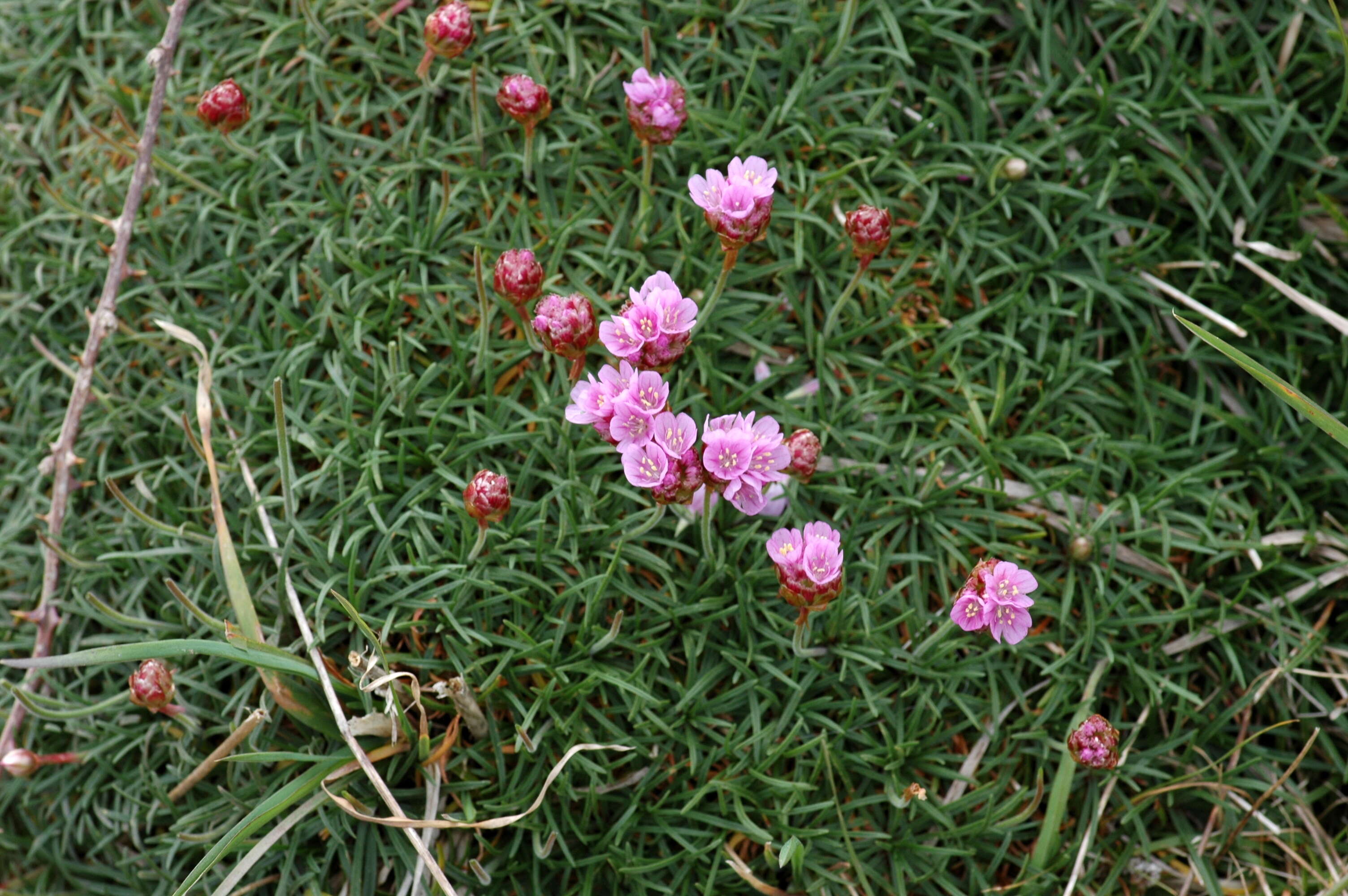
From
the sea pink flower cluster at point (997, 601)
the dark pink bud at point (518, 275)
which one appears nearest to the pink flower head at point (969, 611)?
the sea pink flower cluster at point (997, 601)

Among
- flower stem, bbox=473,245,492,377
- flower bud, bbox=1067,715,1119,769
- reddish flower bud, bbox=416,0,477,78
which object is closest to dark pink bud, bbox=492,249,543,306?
flower stem, bbox=473,245,492,377

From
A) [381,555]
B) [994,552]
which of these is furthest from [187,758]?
[994,552]

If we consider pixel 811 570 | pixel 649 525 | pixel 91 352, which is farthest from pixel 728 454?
pixel 91 352

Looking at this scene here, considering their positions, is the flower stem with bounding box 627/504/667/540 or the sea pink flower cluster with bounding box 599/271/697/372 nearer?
the sea pink flower cluster with bounding box 599/271/697/372

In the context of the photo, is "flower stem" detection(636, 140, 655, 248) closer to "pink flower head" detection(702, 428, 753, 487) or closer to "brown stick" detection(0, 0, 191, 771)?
"pink flower head" detection(702, 428, 753, 487)

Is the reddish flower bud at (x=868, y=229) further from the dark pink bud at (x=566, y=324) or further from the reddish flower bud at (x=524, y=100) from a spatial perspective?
the reddish flower bud at (x=524, y=100)
